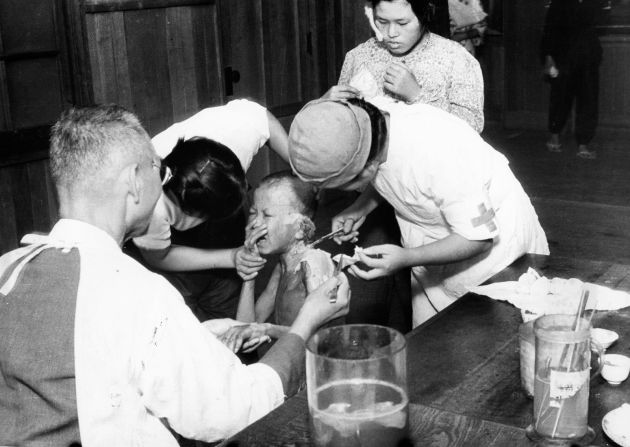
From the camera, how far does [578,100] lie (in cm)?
785

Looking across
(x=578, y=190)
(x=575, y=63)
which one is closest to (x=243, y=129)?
(x=578, y=190)

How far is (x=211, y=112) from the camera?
3160 millimetres

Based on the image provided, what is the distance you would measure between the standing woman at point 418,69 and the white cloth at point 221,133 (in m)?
0.37

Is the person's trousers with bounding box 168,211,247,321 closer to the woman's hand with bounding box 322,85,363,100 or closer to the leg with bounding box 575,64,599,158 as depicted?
the woman's hand with bounding box 322,85,363,100

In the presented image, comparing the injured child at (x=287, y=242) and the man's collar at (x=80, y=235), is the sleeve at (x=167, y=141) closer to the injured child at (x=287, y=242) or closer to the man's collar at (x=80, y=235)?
the injured child at (x=287, y=242)

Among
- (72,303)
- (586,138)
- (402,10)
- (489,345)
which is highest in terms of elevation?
(402,10)

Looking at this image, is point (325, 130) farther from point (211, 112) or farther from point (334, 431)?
point (334, 431)

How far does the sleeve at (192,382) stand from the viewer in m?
1.54

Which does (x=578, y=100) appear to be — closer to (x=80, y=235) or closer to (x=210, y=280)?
(x=210, y=280)

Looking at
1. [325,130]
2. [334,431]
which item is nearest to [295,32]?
[325,130]

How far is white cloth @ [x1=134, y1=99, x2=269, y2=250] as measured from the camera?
2751mm

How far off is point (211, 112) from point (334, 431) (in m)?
2.03

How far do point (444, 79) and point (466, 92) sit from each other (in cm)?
10

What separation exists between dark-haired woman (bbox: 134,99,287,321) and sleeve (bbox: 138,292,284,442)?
103cm
